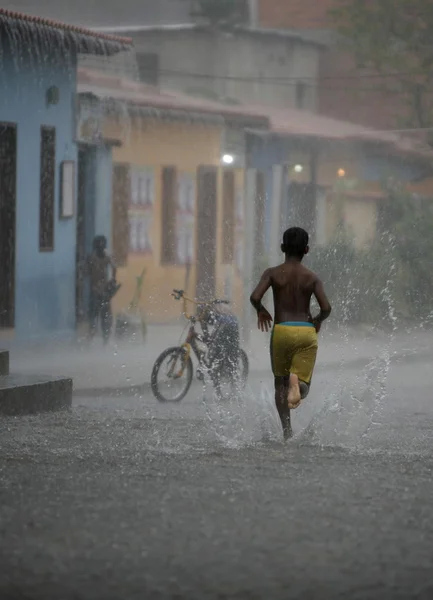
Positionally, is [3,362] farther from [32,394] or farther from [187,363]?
[187,363]

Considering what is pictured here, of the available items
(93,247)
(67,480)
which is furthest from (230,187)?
(67,480)

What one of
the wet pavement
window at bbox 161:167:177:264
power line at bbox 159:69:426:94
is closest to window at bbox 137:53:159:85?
power line at bbox 159:69:426:94

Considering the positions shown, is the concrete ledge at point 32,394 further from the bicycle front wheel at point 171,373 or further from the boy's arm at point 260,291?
the boy's arm at point 260,291

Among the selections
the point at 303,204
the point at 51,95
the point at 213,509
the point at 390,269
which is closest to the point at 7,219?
the point at 51,95

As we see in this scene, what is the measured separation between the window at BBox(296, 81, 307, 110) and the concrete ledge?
35.6m

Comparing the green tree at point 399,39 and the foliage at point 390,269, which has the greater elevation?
the green tree at point 399,39

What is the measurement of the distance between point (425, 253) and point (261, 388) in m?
15.8

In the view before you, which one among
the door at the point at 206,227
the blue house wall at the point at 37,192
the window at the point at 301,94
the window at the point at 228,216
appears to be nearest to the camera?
the blue house wall at the point at 37,192

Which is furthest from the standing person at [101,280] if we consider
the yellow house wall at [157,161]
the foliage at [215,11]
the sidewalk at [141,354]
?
the foliage at [215,11]

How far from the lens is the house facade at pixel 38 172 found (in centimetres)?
2250

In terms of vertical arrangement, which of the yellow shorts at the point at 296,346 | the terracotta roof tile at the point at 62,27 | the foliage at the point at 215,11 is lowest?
the yellow shorts at the point at 296,346

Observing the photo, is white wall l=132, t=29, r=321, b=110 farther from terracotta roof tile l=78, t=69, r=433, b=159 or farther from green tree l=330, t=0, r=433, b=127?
green tree l=330, t=0, r=433, b=127

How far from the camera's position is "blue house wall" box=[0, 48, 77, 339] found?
2262 centimetres

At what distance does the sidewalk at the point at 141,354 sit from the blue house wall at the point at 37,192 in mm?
549
